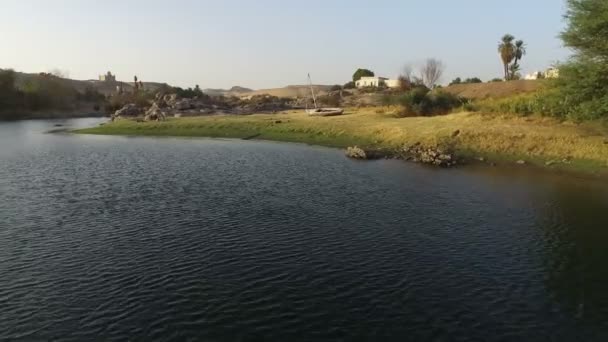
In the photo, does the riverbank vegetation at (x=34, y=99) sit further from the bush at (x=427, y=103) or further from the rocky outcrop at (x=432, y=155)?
the rocky outcrop at (x=432, y=155)

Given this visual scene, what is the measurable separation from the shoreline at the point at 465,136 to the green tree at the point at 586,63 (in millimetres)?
4050

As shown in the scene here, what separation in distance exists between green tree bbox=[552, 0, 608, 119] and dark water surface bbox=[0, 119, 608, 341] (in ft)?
29.9

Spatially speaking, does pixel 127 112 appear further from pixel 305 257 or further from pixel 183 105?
pixel 305 257

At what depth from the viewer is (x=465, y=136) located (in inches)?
2438

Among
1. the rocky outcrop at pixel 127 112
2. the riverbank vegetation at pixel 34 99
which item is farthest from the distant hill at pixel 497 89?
the riverbank vegetation at pixel 34 99

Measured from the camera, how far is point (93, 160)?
2458 inches

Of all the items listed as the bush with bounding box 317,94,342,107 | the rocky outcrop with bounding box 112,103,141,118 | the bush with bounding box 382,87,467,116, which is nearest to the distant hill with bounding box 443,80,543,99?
the bush with bounding box 382,87,467,116

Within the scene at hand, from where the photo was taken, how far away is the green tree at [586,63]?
48531 millimetres

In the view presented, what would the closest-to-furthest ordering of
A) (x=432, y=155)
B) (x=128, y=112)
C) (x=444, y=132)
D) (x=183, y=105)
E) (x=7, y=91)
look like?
(x=432, y=155)
(x=444, y=132)
(x=128, y=112)
(x=183, y=105)
(x=7, y=91)

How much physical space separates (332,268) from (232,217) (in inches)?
451

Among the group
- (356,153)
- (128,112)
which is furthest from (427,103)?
(128,112)

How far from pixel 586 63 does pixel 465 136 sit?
16.1 m

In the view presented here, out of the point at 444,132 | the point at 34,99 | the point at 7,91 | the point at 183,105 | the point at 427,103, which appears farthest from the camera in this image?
the point at 34,99

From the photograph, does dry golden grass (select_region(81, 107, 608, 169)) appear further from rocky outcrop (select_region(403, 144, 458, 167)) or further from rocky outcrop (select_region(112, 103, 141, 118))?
rocky outcrop (select_region(112, 103, 141, 118))
